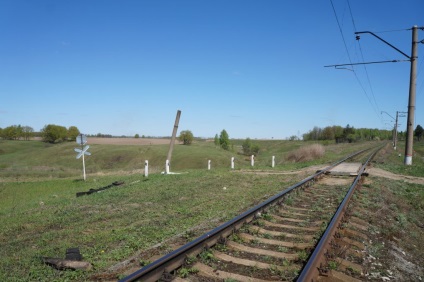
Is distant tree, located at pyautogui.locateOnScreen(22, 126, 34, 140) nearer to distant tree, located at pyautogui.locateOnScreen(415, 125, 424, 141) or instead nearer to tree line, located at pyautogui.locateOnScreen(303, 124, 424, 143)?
tree line, located at pyautogui.locateOnScreen(303, 124, 424, 143)

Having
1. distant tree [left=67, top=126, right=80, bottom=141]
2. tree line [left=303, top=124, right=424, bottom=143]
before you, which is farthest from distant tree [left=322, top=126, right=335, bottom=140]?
distant tree [left=67, top=126, right=80, bottom=141]

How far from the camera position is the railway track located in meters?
4.50

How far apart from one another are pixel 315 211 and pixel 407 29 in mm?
17719

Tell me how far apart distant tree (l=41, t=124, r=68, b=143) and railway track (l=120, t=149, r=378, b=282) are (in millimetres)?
162881

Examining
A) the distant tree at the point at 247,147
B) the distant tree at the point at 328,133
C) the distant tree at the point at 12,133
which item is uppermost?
the distant tree at the point at 328,133

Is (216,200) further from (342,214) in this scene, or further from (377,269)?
(377,269)

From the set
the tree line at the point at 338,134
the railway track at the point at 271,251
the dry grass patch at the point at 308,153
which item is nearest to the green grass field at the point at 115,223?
the railway track at the point at 271,251

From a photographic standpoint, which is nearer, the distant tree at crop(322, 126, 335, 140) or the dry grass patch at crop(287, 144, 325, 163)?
the dry grass patch at crop(287, 144, 325, 163)

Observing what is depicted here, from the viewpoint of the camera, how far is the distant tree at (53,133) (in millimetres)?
153250

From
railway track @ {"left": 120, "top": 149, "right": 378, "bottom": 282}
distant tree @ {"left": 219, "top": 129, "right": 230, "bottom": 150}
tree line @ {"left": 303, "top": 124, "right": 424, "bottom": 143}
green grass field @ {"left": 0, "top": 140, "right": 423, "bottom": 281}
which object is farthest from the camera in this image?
tree line @ {"left": 303, "top": 124, "right": 424, "bottom": 143}

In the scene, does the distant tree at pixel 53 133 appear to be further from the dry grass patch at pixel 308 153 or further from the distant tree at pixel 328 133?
the dry grass patch at pixel 308 153

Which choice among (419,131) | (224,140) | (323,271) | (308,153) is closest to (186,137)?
(224,140)

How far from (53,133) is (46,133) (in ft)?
11.7

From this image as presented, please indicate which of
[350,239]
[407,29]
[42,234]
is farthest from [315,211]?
[407,29]
